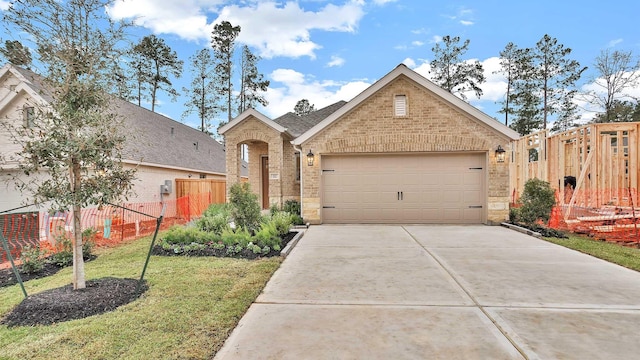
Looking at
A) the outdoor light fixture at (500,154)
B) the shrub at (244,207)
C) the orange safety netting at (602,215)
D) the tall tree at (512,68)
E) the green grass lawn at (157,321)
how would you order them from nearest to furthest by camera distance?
the green grass lawn at (157,321) → the shrub at (244,207) → the orange safety netting at (602,215) → the outdoor light fixture at (500,154) → the tall tree at (512,68)

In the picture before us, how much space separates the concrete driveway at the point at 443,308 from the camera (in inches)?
113

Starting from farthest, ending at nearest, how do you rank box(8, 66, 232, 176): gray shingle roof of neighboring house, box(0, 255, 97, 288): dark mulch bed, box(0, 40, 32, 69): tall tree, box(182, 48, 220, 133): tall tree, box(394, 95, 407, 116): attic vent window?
box(182, 48, 220, 133): tall tree < box(8, 66, 232, 176): gray shingle roof of neighboring house < box(394, 95, 407, 116): attic vent window < box(0, 255, 97, 288): dark mulch bed < box(0, 40, 32, 69): tall tree

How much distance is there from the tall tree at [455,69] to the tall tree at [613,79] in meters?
6.91

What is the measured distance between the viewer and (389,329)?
3221mm

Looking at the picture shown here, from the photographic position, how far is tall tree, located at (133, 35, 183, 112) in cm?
2452

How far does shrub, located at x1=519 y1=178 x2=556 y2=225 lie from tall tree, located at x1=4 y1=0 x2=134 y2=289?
1012cm

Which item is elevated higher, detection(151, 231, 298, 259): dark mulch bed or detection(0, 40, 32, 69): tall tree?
detection(0, 40, 32, 69): tall tree

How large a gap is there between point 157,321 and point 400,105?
9185 millimetres

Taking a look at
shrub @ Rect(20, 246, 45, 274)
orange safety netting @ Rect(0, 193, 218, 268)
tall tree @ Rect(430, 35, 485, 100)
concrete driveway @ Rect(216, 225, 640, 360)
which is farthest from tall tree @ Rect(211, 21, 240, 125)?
concrete driveway @ Rect(216, 225, 640, 360)

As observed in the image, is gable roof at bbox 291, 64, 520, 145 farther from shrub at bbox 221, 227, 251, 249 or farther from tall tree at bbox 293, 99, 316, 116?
tall tree at bbox 293, 99, 316, 116

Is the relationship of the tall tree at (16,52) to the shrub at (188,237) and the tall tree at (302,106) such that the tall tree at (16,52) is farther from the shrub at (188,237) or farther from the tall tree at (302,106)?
the tall tree at (302,106)

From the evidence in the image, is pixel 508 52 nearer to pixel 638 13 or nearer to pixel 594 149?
pixel 638 13

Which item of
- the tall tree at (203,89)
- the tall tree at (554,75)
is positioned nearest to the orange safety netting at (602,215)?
the tall tree at (554,75)

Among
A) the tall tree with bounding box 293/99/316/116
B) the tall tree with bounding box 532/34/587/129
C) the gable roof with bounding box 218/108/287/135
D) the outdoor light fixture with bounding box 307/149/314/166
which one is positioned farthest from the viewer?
the tall tree with bounding box 293/99/316/116
